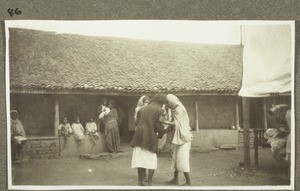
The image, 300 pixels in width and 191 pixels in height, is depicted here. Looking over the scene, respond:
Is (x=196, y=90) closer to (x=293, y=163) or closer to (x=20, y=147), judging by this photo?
(x=293, y=163)

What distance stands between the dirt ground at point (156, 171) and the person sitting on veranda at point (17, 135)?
0.31ft

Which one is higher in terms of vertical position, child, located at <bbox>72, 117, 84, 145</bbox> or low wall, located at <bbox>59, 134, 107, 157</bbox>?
child, located at <bbox>72, 117, 84, 145</bbox>

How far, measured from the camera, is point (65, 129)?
334cm

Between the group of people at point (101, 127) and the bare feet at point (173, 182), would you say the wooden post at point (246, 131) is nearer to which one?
the bare feet at point (173, 182)

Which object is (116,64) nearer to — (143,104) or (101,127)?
(143,104)

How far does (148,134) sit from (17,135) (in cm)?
88

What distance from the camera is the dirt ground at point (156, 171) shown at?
3355 millimetres

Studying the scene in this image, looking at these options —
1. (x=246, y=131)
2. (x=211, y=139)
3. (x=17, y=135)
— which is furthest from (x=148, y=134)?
(x=17, y=135)

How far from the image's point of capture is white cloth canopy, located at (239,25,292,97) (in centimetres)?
334

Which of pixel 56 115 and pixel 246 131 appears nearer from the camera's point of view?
pixel 56 115

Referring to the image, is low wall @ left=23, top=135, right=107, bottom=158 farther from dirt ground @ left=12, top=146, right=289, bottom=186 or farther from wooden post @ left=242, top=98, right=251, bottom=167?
wooden post @ left=242, top=98, right=251, bottom=167

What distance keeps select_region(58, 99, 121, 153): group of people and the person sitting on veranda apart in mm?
253
